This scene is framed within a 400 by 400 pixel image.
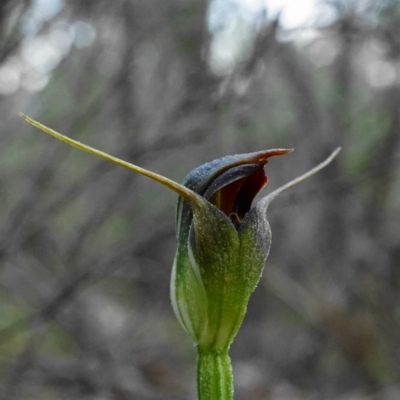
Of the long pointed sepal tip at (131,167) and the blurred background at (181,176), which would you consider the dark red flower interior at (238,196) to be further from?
the blurred background at (181,176)

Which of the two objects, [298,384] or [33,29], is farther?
[298,384]

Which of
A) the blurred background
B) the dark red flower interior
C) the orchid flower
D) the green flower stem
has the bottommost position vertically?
the green flower stem

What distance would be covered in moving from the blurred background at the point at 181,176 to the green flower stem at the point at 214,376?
2.74 ft

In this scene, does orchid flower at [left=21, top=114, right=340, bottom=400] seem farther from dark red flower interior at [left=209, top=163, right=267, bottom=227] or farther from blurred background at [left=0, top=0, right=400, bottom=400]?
blurred background at [left=0, top=0, right=400, bottom=400]

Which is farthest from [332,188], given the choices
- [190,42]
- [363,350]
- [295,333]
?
[295,333]

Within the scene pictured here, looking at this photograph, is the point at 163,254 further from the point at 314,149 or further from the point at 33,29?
the point at 33,29

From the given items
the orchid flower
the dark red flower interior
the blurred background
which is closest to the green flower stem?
the orchid flower

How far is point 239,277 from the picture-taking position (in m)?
0.48

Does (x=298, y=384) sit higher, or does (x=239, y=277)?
(x=298, y=384)

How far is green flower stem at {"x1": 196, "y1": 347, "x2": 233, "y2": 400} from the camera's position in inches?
18.0

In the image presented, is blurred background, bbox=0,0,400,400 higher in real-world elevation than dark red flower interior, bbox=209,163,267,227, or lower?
higher

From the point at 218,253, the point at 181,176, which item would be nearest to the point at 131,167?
the point at 218,253

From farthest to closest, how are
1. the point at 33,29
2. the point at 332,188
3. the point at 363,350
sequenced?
the point at 363,350
the point at 332,188
the point at 33,29

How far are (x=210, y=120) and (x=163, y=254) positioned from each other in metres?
1.35
